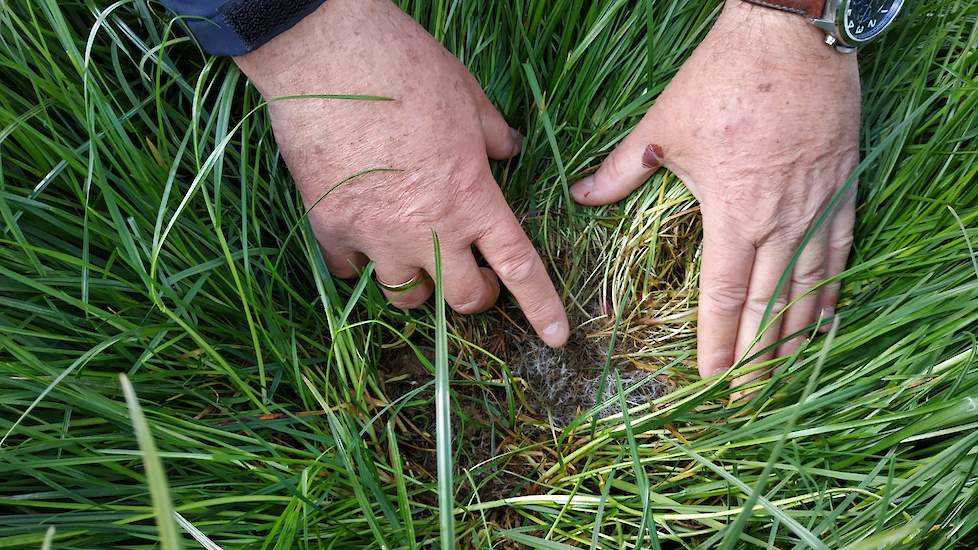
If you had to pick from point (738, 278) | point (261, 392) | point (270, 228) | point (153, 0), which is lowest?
point (738, 278)

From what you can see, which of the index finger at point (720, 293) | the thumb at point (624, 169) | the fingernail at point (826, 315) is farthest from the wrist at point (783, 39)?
the fingernail at point (826, 315)

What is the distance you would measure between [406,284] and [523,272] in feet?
0.67

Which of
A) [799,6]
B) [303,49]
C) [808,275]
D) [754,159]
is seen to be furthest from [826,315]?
[303,49]

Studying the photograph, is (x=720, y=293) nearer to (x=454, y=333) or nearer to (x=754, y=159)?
(x=754, y=159)

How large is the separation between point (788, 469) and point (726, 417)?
0.44 feet

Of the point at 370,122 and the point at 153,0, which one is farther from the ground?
the point at 153,0

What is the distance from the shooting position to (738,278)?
3.70 feet

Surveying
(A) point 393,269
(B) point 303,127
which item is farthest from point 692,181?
(B) point 303,127

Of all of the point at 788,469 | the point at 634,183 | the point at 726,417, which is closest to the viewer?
the point at 788,469

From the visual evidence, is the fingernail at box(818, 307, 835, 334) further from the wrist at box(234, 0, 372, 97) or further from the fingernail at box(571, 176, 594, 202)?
the wrist at box(234, 0, 372, 97)

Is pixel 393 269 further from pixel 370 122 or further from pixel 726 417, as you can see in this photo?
pixel 726 417

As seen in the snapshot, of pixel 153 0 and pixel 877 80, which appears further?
pixel 877 80

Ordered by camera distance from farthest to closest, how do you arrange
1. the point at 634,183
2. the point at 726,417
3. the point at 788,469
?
the point at 634,183
the point at 726,417
the point at 788,469

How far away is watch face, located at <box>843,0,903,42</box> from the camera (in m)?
1.02
